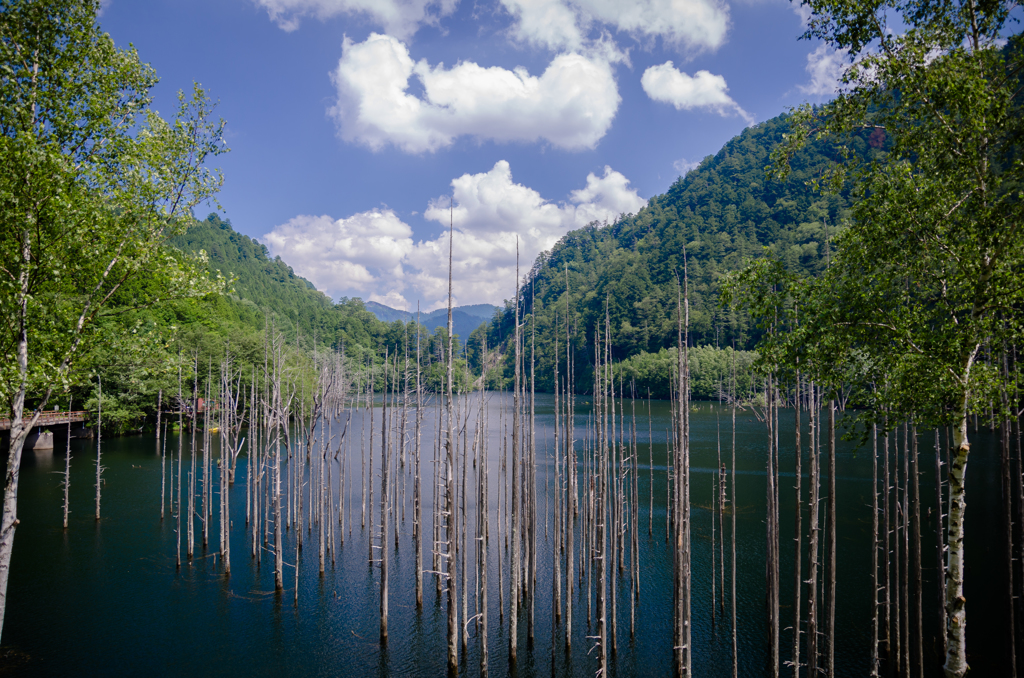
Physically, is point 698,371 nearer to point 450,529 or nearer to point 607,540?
point 607,540

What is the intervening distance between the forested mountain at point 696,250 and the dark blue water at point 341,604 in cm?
4075

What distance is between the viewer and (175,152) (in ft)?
38.9

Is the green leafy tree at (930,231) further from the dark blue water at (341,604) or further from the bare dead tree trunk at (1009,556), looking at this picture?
the dark blue water at (341,604)

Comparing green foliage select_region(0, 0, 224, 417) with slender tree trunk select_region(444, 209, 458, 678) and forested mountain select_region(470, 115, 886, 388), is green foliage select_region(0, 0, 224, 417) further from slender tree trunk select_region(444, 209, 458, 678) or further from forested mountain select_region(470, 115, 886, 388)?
forested mountain select_region(470, 115, 886, 388)

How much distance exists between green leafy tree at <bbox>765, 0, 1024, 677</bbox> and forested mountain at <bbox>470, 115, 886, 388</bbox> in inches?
2056

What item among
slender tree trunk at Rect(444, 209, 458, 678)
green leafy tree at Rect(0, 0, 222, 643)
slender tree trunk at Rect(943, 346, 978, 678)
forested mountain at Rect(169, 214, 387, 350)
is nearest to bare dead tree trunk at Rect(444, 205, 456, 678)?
slender tree trunk at Rect(444, 209, 458, 678)

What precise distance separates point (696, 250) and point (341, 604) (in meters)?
95.7

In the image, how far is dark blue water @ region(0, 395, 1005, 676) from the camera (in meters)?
13.4

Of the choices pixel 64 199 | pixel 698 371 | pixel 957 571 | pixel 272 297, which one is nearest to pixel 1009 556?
pixel 957 571

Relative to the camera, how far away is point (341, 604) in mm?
16516

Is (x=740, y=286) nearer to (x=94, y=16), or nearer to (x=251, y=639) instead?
(x=94, y=16)

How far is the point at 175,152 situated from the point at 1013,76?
15.7 metres

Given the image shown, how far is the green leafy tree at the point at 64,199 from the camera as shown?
8883 millimetres

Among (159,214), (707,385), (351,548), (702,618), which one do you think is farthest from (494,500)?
(707,385)
